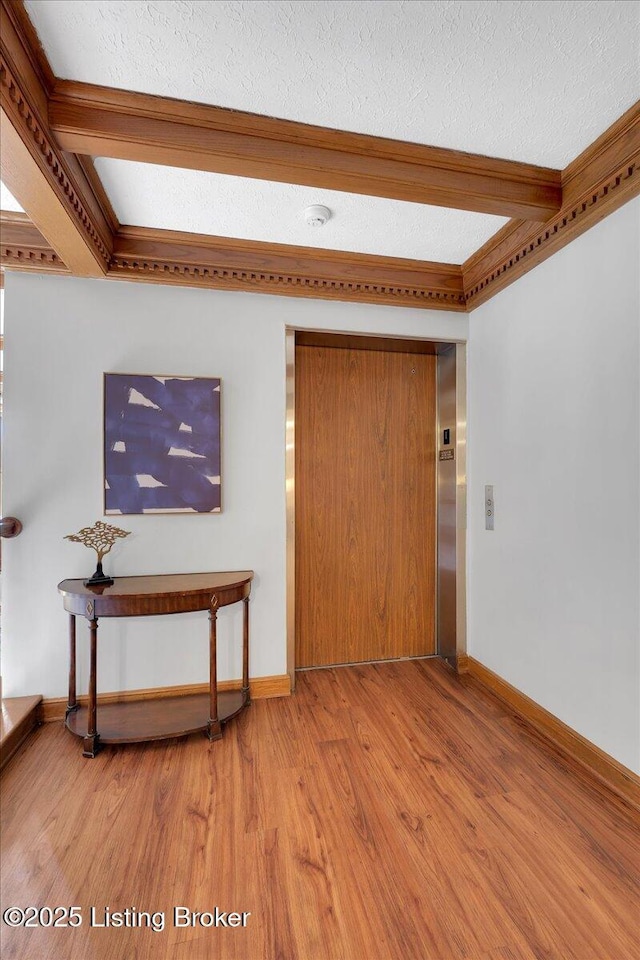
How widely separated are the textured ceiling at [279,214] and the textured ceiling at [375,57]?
368 mm

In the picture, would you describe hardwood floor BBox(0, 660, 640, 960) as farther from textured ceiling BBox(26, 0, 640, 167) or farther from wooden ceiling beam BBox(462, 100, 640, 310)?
textured ceiling BBox(26, 0, 640, 167)

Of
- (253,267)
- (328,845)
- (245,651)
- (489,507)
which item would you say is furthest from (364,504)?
(328,845)

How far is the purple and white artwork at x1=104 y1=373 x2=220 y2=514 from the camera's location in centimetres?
228

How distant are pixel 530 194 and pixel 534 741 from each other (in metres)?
2.42

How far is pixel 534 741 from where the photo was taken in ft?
6.71

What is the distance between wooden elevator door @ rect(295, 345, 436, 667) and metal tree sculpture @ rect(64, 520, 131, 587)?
108 centimetres

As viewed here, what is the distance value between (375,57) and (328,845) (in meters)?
2.48

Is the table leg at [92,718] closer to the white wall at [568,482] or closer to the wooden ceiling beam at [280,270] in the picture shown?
the wooden ceiling beam at [280,270]

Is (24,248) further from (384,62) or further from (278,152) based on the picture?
(384,62)

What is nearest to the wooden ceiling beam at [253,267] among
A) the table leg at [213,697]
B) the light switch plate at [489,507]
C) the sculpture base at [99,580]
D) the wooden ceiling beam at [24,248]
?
the wooden ceiling beam at [24,248]

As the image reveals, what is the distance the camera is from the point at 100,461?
7.47 ft

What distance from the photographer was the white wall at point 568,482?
1.67 meters

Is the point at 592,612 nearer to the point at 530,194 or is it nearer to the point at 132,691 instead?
the point at 530,194

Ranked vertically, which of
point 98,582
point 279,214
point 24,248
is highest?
point 279,214
